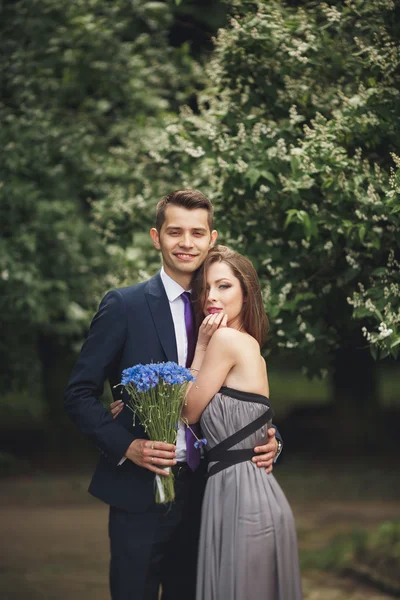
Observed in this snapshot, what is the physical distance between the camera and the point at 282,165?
459 cm

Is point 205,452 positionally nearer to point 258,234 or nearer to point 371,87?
point 258,234

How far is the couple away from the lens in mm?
3395

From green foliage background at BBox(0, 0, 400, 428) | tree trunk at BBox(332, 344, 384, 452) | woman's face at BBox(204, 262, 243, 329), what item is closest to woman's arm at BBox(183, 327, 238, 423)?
woman's face at BBox(204, 262, 243, 329)

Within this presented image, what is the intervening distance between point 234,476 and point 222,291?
76 centimetres

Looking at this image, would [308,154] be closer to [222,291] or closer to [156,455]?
[222,291]

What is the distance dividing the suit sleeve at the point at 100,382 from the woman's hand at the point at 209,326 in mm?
324

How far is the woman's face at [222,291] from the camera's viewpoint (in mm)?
3570

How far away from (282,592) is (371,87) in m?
2.72

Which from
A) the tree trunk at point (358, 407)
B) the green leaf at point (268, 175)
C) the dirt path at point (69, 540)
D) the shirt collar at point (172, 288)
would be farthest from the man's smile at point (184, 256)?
the tree trunk at point (358, 407)

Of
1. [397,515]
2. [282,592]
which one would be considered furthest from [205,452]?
[397,515]

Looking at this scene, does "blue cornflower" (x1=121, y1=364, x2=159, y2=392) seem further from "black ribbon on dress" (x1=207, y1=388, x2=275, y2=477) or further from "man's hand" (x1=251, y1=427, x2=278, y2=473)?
"man's hand" (x1=251, y1=427, x2=278, y2=473)

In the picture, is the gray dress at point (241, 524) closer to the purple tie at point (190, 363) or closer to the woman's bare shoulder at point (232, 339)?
the purple tie at point (190, 363)

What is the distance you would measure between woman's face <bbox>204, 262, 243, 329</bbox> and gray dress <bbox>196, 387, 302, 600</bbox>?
0.34m

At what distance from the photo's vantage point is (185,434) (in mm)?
3529
